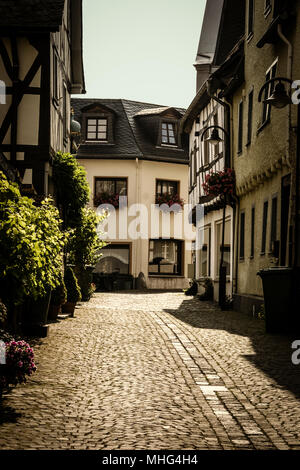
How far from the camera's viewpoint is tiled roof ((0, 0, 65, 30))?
17438 mm

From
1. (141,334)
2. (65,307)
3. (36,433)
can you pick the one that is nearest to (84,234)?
(65,307)

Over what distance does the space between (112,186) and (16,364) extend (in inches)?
1224

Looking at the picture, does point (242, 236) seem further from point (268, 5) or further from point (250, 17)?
point (268, 5)

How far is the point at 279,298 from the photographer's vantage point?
12.7 meters

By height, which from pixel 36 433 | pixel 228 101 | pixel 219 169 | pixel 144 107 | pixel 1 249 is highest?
pixel 144 107

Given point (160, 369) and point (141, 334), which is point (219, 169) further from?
point (160, 369)

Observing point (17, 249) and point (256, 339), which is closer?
point (17, 249)

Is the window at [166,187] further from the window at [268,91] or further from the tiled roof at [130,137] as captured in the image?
the window at [268,91]

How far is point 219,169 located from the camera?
22969mm

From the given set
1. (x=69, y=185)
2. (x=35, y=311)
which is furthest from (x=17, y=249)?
(x=69, y=185)

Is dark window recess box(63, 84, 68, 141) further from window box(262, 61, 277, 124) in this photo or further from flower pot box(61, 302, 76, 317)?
flower pot box(61, 302, 76, 317)

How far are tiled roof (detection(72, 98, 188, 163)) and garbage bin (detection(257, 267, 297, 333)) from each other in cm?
2544
